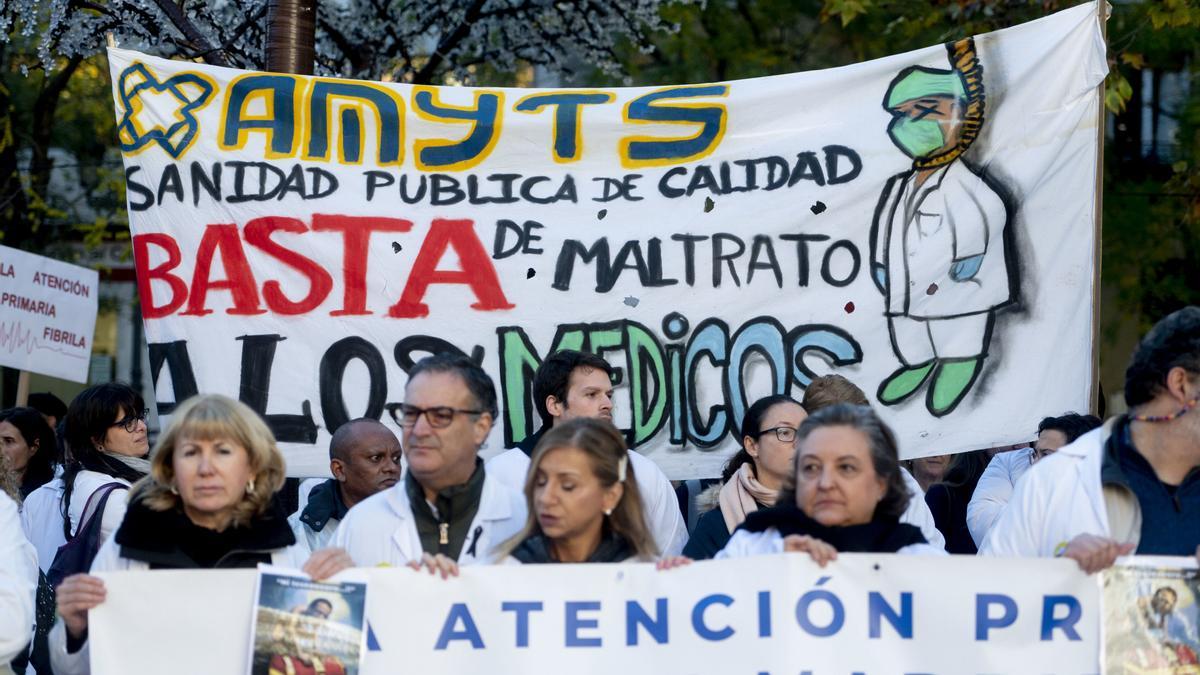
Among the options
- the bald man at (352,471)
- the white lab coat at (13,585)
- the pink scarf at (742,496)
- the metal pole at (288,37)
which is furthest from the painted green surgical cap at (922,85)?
the white lab coat at (13,585)

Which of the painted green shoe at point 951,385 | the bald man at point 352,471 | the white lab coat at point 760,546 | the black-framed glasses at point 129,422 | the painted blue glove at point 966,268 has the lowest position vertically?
the white lab coat at point 760,546

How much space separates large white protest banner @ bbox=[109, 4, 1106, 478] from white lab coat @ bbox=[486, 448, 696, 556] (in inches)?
29.5

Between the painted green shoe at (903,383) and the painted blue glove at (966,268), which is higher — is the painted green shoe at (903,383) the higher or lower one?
the lower one

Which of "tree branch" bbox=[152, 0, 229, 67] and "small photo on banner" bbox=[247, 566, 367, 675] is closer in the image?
"small photo on banner" bbox=[247, 566, 367, 675]

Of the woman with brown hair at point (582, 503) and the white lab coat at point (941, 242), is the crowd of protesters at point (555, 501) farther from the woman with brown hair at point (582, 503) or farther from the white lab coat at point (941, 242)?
the white lab coat at point (941, 242)

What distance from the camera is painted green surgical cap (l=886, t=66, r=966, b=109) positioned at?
20.2 ft

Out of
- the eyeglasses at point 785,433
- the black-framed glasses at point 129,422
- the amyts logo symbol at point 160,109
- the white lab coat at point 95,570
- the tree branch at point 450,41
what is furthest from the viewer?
the tree branch at point 450,41

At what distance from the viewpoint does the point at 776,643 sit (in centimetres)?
407

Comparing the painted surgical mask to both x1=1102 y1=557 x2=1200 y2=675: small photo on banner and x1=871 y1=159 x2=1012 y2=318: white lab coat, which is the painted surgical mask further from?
x1=1102 y1=557 x2=1200 y2=675: small photo on banner

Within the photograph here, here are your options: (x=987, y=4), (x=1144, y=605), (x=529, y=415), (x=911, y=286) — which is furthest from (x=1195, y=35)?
(x=1144, y=605)

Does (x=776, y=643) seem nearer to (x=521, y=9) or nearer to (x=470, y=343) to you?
(x=470, y=343)

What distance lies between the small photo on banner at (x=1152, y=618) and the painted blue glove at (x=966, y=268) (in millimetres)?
2251

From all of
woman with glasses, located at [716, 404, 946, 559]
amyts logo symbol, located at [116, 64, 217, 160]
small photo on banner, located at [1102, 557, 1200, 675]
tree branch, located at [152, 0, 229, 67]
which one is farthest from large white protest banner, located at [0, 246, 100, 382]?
small photo on banner, located at [1102, 557, 1200, 675]

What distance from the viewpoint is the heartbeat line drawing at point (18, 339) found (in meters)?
8.62
